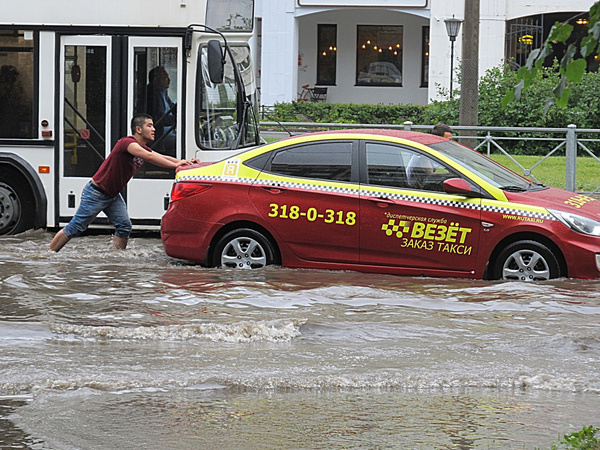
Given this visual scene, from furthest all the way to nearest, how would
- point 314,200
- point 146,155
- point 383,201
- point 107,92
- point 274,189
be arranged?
point 107,92 < point 146,155 < point 274,189 < point 314,200 < point 383,201

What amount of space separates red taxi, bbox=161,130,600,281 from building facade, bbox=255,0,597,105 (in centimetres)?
2100

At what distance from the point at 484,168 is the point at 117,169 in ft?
13.0

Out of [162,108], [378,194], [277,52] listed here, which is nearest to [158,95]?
[162,108]

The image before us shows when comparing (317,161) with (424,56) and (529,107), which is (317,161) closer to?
(529,107)

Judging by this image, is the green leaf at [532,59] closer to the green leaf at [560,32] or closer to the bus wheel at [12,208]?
the green leaf at [560,32]

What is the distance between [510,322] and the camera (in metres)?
7.54

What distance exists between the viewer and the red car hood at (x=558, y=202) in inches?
346

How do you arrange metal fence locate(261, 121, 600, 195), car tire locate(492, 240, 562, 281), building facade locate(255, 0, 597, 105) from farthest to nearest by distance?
1. building facade locate(255, 0, 597, 105)
2. metal fence locate(261, 121, 600, 195)
3. car tire locate(492, 240, 562, 281)

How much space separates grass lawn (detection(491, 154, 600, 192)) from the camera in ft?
51.2

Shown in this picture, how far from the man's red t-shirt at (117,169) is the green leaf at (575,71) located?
709cm

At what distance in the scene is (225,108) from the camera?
12.3 metres

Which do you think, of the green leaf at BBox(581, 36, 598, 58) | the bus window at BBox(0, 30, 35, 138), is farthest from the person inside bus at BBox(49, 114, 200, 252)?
the green leaf at BBox(581, 36, 598, 58)

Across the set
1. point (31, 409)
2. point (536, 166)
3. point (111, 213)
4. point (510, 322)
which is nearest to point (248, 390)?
point (31, 409)

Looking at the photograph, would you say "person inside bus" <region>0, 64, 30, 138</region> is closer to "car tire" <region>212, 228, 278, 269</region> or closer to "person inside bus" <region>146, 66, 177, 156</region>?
"person inside bus" <region>146, 66, 177, 156</region>
